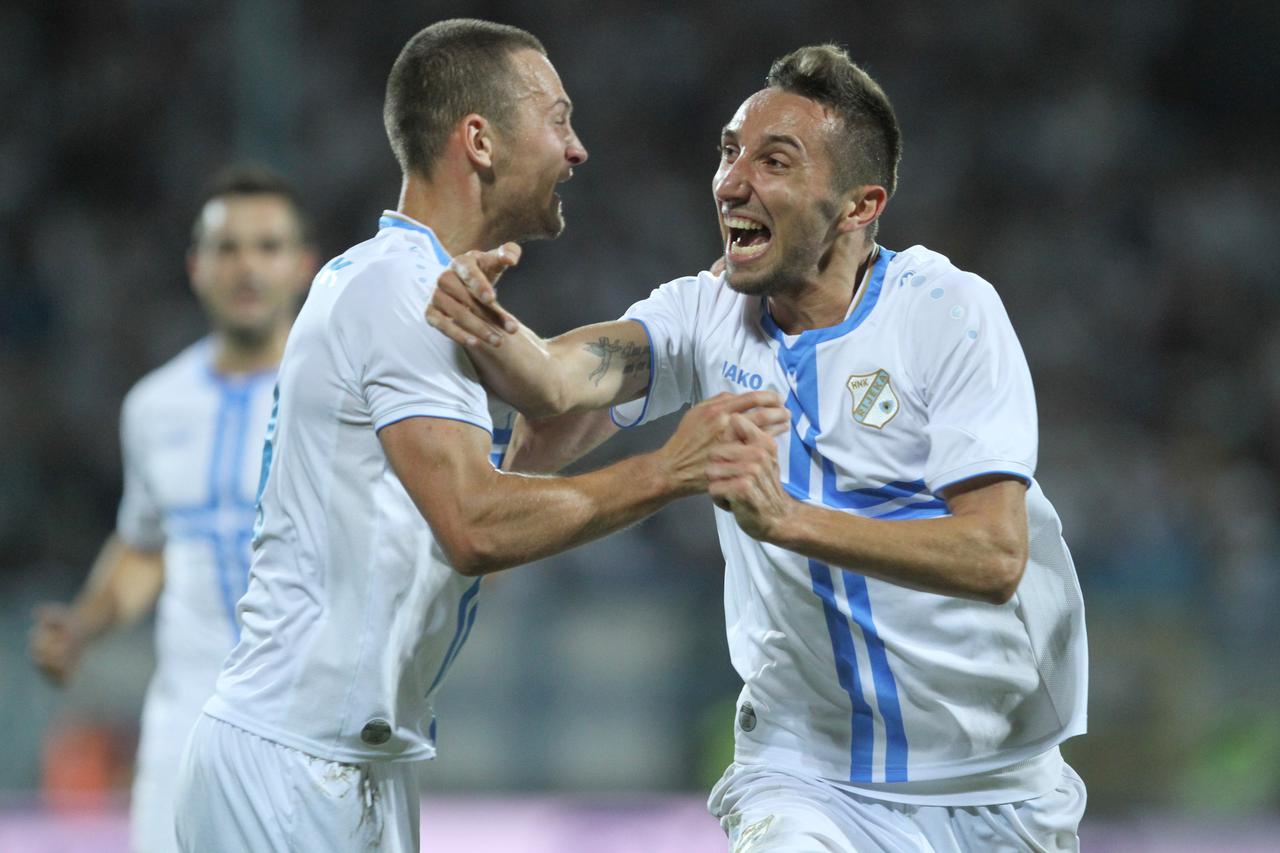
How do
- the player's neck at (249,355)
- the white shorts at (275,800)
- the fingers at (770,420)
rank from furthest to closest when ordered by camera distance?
the player's neck at (249,355)
the white shorts at (275,800)
the fingers at (770,420)

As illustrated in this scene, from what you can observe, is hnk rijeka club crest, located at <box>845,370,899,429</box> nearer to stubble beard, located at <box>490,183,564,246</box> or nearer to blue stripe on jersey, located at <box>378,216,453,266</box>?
stubble beard, located at <box>490,183,564,246</box>

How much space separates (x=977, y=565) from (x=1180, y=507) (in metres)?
6.56

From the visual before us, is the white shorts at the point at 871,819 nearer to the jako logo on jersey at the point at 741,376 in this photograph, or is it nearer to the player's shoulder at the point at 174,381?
the jako logo on jersey at the point at 741,376

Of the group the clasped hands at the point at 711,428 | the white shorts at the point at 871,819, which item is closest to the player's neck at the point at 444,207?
the clasped hands at the point at 711,428

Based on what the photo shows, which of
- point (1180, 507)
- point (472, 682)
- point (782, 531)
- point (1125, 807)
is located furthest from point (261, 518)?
point (1180, 507)

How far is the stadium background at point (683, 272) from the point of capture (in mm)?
7926

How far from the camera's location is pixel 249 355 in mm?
5875

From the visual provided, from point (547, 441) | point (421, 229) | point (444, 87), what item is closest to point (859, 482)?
point (547, 441)

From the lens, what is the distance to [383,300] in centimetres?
351

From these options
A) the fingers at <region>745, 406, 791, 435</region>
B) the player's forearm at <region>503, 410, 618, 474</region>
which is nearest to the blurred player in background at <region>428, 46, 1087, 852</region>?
the fingers at <region>745, 406, 791, 435</region>

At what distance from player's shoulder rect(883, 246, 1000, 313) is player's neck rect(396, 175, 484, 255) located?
0.96 m

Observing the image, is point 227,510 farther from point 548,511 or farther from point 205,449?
point 548,511

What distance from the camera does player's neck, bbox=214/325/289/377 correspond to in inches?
231

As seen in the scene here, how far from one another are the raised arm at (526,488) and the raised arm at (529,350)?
20 cm
